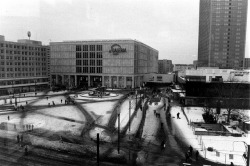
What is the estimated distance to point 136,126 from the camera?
38.2 meters

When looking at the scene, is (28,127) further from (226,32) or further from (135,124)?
(226,32)

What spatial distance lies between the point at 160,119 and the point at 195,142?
13351 millimetres

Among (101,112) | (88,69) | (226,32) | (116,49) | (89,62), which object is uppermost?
(226,32)

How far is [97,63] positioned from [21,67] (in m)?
33.3

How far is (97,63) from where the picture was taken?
105250mm

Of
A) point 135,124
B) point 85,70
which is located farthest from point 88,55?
point 135,124

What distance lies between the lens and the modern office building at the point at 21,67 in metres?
85.6

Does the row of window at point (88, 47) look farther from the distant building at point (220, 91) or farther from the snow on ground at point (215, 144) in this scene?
the snow on ground at point (215, 144)

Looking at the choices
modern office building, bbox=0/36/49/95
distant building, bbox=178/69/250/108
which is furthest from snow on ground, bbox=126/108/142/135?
modern office building, bbox=0/36/49/95

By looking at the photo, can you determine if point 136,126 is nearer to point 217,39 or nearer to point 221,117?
point 221,117

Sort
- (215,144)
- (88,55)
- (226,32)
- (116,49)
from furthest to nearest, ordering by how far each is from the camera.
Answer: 1. (226,32)
2. (88,55)
3. (116,49)
4. (215,144)

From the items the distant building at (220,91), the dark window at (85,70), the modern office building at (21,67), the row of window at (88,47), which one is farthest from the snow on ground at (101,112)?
the dark window at (85,70)

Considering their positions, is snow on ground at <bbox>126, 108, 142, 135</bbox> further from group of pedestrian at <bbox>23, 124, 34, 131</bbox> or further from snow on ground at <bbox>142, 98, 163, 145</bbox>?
group of pedestrian at <bbox>23, 124, 34, 131</bbox>

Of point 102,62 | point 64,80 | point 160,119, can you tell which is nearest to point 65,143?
point 160,119
